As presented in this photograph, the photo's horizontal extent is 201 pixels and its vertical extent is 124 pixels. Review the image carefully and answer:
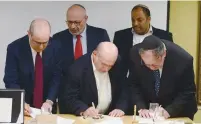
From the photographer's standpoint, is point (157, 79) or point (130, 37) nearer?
point (157, 79)

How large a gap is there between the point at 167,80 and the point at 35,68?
1.22m

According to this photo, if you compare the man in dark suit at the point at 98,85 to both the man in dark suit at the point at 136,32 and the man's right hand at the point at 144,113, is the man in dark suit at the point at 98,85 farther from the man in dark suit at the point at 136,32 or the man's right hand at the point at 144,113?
the man in dark suit at the point at 136,32

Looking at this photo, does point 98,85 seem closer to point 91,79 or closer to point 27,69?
point 91,79

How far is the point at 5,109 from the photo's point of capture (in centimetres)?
291

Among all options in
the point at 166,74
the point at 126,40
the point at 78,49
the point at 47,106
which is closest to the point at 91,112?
the point at 47,106

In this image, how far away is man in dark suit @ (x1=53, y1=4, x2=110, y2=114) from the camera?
150 inches

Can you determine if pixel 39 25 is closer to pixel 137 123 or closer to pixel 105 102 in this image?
pixel 105 102

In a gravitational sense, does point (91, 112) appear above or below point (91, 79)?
below

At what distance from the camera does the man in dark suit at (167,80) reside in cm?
321

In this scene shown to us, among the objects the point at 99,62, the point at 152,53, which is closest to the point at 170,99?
the point at 152,53

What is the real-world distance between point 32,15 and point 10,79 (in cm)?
115

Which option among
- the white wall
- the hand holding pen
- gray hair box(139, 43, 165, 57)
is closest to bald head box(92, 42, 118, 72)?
gray hair box(139, 43, 165, 57)

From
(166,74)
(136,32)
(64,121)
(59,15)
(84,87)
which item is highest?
(59,15)

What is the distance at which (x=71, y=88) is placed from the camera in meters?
3.28
